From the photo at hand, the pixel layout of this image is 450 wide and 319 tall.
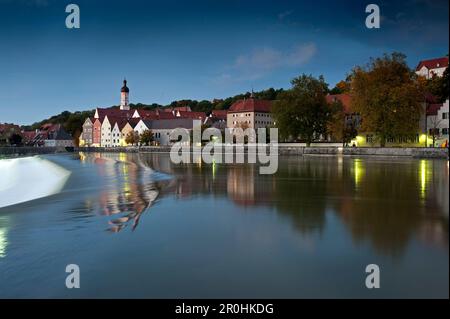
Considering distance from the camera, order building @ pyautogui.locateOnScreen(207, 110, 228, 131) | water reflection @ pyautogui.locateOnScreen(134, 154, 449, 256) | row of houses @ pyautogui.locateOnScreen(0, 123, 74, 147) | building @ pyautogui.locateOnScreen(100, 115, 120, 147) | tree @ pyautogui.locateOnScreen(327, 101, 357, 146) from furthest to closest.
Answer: row of houses @ pyautogui.locateOnScreen(0, 123, 74, 147), building @ pyautogui.locateOnScreen(100, 115, 120, 147), building @ pyautogui.locateOnScreen(207, 110, 228, 131), tree @ pyautogui.locateOnScreen(327, 101, 357, 146), water reflection @ pyautogui.locateOnScreen(134, 154, 449, 256)

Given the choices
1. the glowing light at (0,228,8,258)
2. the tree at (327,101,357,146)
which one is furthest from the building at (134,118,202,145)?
the glowing light at (0,228,8,258)

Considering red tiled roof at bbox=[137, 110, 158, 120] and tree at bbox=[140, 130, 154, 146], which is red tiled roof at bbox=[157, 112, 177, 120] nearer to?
red tiled roof at bbox=[137, 110, 158, 120]

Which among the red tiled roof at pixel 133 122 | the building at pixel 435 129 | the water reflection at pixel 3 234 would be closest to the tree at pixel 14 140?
the red tiled roof at pixel 133 122

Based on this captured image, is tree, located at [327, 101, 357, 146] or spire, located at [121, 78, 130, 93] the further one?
spire, located at [121, 78, 130, 93]

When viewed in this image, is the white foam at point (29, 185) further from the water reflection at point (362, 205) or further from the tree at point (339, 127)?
the tree at point (339, 127)

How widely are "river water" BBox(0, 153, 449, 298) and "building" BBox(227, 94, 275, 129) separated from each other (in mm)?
110931

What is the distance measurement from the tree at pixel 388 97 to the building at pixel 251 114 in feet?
223

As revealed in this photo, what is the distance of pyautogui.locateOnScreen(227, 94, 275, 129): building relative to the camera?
12769 centimetres

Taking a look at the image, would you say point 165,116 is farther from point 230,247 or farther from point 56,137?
point 230,247

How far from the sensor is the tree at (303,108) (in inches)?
2734

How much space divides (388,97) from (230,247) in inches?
2039

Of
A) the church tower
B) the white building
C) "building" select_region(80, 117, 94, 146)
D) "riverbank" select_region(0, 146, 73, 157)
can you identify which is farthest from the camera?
the church tower
